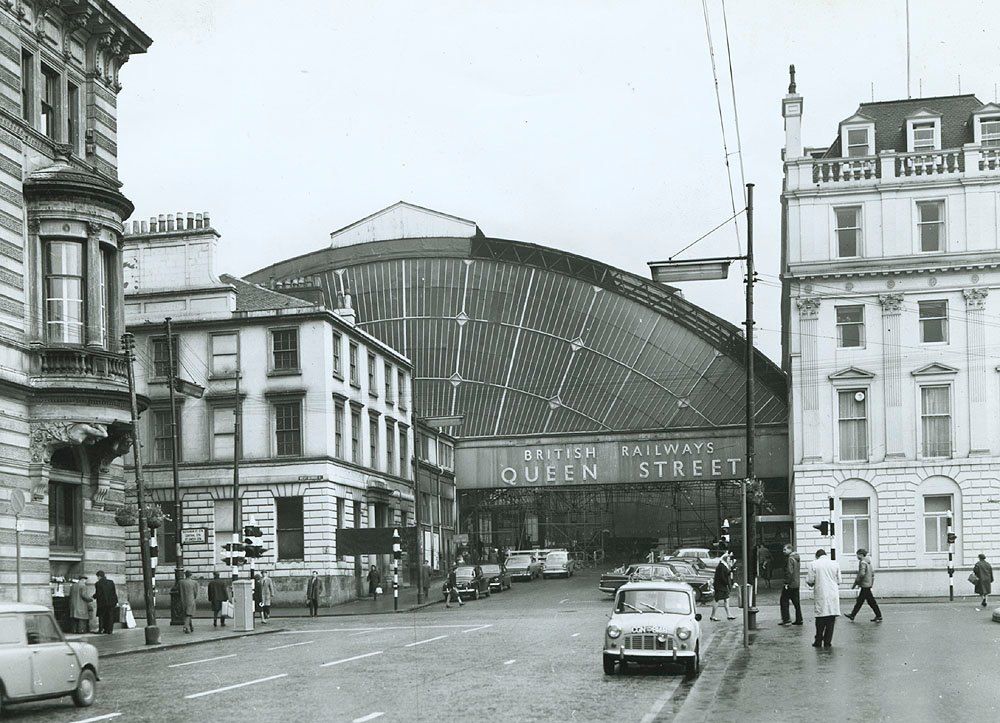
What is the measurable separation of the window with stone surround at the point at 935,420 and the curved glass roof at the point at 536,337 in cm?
2599

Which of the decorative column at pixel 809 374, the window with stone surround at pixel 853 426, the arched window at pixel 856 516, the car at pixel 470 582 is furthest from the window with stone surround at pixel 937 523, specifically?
the car at pixel 470 582

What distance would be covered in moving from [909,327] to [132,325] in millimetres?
33550

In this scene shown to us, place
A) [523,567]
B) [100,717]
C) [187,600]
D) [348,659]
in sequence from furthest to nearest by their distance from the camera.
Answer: [523,567] < [187,600] < [348,659] < [100,717]

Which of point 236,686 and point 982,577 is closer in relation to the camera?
point 236,686

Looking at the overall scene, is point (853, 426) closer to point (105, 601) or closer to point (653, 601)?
point (105, 601)

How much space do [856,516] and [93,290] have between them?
112 ft

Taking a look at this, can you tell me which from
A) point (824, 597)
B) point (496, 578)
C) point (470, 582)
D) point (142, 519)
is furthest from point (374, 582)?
point (824, 597)

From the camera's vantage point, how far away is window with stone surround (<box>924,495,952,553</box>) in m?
53.8

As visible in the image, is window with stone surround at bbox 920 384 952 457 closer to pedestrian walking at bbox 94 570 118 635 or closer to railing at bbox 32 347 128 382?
pedestrian walking at bbox 94 570 118 635

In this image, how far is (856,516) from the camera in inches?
2152

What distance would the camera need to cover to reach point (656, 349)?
83.4 m

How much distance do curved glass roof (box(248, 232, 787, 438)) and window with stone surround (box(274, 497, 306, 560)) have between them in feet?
85.7

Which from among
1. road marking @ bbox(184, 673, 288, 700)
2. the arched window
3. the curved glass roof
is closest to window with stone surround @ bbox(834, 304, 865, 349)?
Result: the arched window

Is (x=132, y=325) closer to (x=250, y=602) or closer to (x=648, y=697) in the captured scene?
(x=250, y=602)
